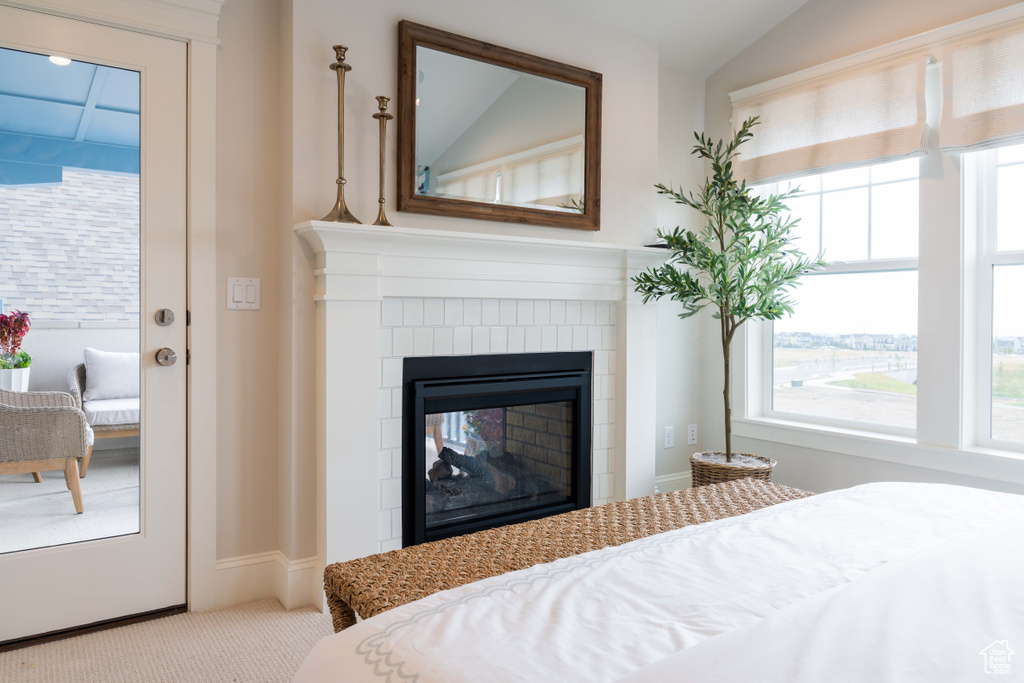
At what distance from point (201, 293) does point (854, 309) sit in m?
2.91

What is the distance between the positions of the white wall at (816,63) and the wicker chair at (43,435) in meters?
3.02

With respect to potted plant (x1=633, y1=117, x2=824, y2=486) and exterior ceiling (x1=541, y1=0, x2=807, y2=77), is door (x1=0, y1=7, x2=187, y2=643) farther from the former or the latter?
potted plant (x1=633, y1=117, x2=824, y2=486)

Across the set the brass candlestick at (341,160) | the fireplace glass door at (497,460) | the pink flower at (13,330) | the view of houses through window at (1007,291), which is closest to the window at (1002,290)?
the view of houses through window at (1007,291)

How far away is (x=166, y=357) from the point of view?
2262mm

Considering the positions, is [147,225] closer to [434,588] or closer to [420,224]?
[420,224]

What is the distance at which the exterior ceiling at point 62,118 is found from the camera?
2.01 m

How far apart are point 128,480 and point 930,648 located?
2331 millimetres

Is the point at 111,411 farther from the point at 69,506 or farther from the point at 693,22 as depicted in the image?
the point at 693,22

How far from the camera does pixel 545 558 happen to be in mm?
1323

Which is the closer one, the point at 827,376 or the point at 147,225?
the point at 147,225

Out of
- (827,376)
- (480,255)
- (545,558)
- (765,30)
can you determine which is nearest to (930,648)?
(545,558)

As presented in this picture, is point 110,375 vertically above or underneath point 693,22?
underneath

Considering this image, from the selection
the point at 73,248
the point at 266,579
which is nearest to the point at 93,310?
the point at 73,248

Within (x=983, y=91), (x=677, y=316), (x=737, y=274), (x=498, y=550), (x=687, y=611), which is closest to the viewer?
(x=687, y=611)
